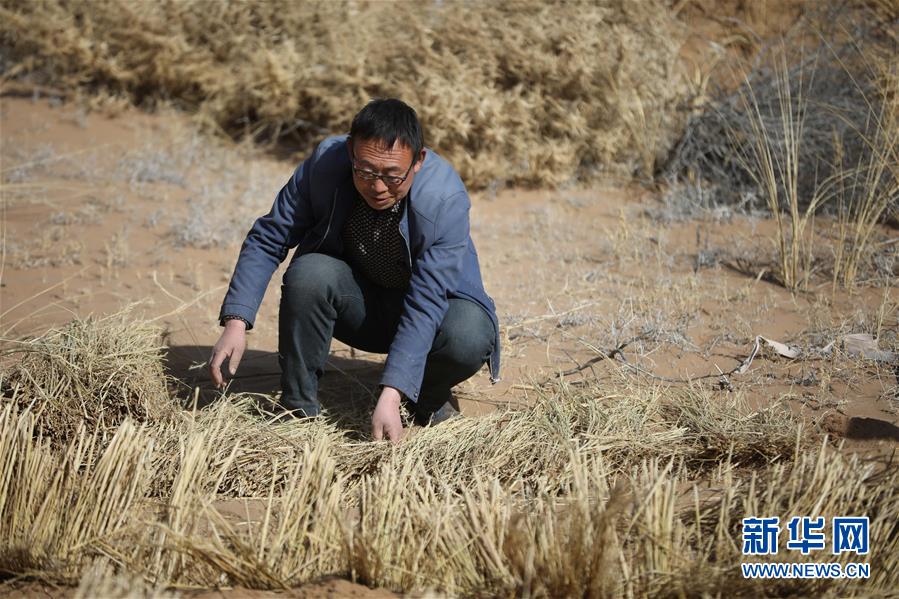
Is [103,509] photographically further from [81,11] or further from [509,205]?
[81,11]

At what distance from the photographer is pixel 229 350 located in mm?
3033

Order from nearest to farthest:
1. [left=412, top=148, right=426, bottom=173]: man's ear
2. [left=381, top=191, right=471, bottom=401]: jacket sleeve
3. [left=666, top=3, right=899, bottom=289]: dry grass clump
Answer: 1. [left=381, top=191, right=471, bottom=401]: jacket sleeve
2. [left=412, top=148, right=426, bottom=173]: man's ear
3. [left=666, top=3, right=899, bottom=289]: dry grass clump

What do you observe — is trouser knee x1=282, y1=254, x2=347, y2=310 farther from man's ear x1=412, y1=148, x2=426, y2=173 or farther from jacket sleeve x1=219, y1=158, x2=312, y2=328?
man's ear x1=412, y1=148, x2=426, y2=173

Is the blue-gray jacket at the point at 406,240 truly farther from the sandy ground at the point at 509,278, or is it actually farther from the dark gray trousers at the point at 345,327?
the sandy ground at the point at 509,278

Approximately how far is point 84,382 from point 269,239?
81 centimetres

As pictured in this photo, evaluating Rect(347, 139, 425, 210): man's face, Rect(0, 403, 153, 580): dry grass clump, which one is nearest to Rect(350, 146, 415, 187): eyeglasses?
Rect(347, 139, 425, 210): man's face

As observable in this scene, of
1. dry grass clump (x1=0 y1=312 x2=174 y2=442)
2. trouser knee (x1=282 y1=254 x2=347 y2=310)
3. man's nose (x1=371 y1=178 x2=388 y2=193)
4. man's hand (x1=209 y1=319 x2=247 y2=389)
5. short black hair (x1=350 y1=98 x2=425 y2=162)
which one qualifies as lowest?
dry grass clump (x1=0 y1=312 x2=174 y2=442)

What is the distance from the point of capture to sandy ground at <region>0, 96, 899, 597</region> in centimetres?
386

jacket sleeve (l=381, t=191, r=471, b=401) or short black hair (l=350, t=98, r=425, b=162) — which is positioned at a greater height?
short black hair (l=350, t=98, r=425, b=162)

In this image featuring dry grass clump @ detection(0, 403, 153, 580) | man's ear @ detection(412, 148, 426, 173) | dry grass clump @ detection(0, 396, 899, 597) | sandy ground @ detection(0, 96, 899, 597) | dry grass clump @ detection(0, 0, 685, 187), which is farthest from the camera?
dry grass clump @ detection(0, 0, 685, 187)

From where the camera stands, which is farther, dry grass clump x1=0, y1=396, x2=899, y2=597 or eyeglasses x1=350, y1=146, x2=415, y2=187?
eyeglasses x1=350, y1=146, x2=415, y2=187

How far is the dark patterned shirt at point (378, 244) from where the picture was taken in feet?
10.6

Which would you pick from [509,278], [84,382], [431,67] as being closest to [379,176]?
[84,382]

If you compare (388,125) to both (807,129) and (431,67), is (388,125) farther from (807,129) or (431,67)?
(431,67)
